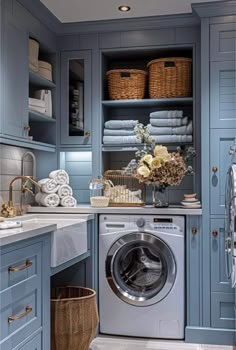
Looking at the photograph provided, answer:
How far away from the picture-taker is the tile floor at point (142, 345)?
299cm

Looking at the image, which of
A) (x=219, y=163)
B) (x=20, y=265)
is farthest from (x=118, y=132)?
(x=20, y=265)

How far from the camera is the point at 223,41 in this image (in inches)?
123

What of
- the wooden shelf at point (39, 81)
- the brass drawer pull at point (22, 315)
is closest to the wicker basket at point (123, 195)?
the wooden shelf at point (39, 81)

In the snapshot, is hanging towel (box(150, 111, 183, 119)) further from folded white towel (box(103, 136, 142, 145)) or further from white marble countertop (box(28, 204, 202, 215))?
white marble countertop (box(28, 204, 202, 215))

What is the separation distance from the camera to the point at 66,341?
8.70ft

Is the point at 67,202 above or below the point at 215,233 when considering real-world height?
above

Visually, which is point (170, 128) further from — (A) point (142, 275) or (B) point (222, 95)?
(A) point (142, 275)

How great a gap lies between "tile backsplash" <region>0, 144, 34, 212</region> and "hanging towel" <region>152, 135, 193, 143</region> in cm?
110

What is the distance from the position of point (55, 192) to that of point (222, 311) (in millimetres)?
1571

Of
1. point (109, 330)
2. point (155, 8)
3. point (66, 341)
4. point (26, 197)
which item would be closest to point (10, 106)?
point (26, 197)

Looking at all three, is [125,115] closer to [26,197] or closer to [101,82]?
[101,82]

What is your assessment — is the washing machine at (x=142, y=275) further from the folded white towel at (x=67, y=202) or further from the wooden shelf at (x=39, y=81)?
the wooden shelf at (x=39, y=81)

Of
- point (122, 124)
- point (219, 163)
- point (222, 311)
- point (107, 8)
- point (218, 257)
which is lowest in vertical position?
point (222, 311)

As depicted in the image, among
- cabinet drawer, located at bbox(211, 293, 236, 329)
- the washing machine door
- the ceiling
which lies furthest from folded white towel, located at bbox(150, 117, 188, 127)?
cabinet drawer, located at bbox(211, 293, 236, 329)
